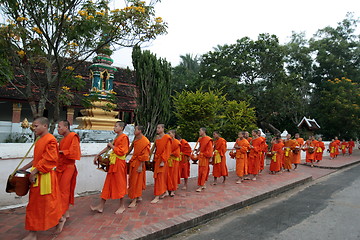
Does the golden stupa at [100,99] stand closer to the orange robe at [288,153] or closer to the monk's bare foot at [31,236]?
the monk's bare foot at [31,236]

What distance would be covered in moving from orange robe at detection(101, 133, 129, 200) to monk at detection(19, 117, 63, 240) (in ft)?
Result: 3.98

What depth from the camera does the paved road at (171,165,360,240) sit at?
14.3 ft

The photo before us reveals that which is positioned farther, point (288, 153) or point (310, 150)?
point (310, 150)

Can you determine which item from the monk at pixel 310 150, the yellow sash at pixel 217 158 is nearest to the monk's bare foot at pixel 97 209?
the yellow sash at pixel 217 158

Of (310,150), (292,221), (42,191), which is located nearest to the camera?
(42,191)

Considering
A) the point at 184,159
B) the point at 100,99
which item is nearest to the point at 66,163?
the point at 184,159

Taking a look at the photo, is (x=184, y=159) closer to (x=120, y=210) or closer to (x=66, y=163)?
(x=120, y=210)

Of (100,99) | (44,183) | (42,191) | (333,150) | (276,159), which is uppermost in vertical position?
(100,99)

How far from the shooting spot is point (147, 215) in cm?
479

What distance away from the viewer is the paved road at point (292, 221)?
14.3 ft

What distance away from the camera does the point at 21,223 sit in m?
4.20

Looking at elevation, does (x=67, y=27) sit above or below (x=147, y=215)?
above

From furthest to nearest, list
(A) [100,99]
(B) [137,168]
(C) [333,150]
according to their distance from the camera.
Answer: (C) [333,150] < (A) [100,99] < (B) [137,168]

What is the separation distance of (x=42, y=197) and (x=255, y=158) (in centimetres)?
709
